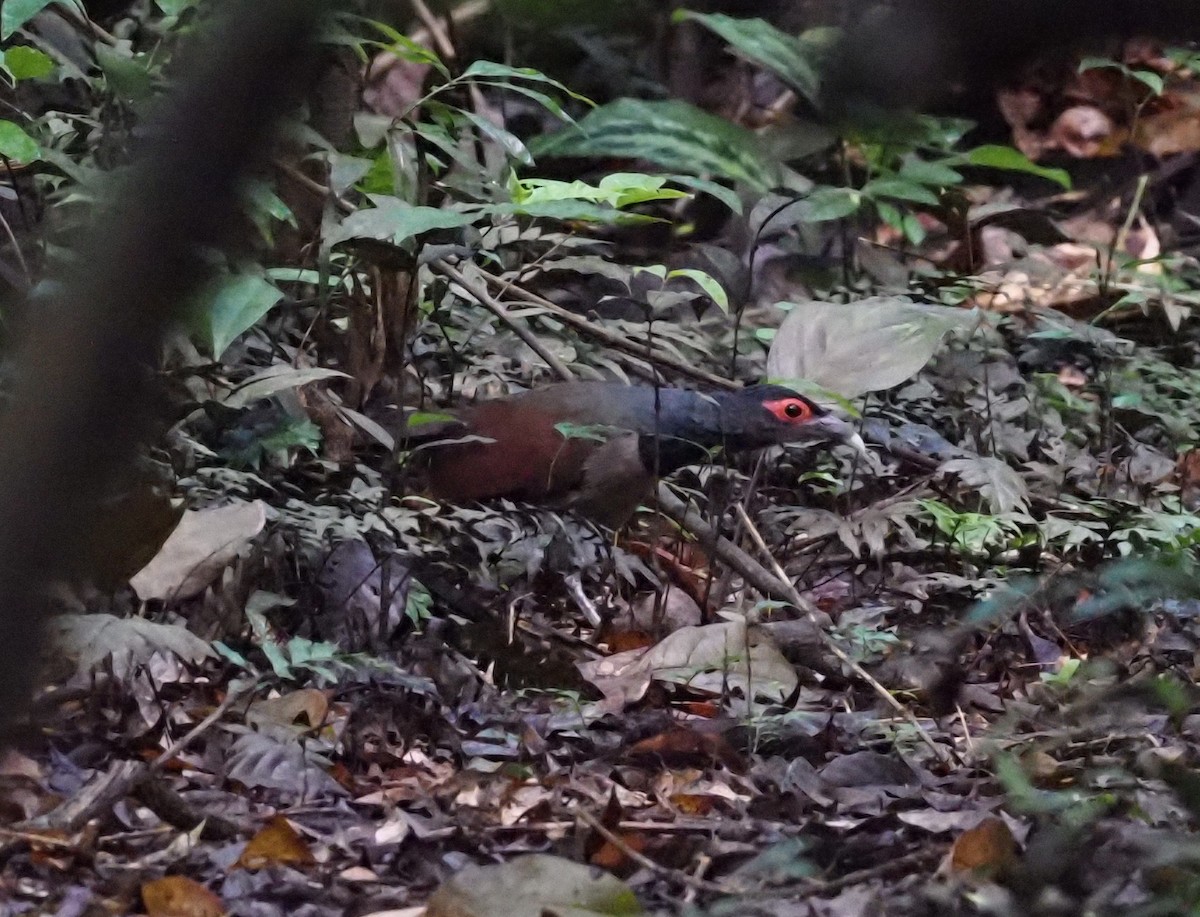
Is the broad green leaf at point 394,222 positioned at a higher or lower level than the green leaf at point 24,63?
lower

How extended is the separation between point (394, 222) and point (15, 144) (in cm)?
89

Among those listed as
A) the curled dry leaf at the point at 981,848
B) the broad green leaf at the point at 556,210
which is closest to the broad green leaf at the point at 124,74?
the broad green leaf at the point at 556,210

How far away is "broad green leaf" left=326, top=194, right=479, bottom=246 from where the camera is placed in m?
3.15

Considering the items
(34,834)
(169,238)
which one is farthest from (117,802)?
(169,238)

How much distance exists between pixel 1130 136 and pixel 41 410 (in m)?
7.64

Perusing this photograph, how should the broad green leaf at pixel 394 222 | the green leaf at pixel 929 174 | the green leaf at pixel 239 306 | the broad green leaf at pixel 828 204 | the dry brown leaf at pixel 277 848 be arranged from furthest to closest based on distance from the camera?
the green leaf at pixel 929 174
the broad green leaf at pixel 828 204
the broad green leaf at pixel 394 222
the green leaf at pixel 239 306
the dry brown leaf at pixel 277 848

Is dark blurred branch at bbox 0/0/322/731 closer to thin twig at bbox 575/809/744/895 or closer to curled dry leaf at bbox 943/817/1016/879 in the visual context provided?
thin twig at bbox 575/809/744/895

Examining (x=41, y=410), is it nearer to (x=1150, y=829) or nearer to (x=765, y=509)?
(x=1150, y=829)

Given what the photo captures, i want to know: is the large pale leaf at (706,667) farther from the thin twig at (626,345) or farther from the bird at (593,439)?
the thin twig at (626,345)

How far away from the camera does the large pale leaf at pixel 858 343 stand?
12.1 ft

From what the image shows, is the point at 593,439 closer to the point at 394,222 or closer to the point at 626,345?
the point at 626,345

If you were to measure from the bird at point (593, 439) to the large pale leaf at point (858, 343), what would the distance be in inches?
6.1

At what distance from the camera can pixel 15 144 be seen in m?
3.24

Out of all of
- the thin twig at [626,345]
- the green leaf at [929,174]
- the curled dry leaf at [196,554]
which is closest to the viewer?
the curled dry leaf at [196,554]
